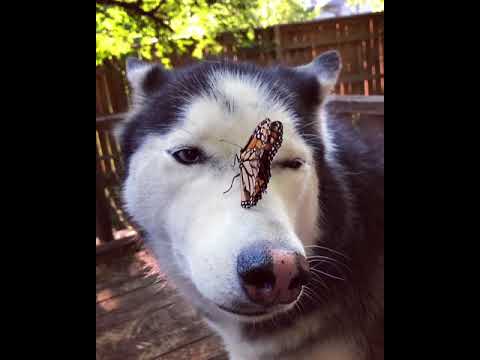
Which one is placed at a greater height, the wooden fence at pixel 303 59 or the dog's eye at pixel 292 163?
the wooden fence at pixel 303 59

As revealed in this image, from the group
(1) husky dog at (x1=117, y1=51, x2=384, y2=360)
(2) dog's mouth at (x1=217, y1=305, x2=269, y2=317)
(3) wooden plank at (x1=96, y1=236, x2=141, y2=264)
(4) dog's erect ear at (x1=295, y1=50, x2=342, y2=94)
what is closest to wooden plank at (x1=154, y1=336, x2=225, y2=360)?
(1) husky dog at (x1=117, y1=51, x2=384, y2=360)

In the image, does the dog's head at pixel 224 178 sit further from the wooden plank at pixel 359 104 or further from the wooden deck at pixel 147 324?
the wooden deck at pixel 147 324

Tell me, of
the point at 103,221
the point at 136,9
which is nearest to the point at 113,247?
the point at 103,221

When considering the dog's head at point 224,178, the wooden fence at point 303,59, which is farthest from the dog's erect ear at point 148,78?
the wooden fence at point 303,59
